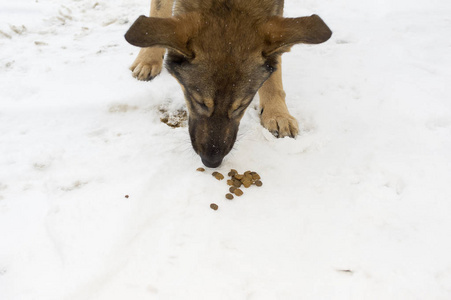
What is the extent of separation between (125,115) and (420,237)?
112 inches

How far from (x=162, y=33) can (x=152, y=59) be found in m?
2.00

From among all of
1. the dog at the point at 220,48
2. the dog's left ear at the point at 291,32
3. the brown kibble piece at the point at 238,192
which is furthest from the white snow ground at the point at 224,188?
the dog's left ear at the point at 291,32

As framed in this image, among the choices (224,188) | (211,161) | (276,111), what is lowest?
(224,188)

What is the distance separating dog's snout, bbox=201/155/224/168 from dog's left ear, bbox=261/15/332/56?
0.90 metres

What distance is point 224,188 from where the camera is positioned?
111 inches

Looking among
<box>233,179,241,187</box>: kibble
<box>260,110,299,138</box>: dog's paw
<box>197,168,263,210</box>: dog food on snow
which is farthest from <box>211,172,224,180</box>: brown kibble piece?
<box>260,110,299,138</box>: dog's paw

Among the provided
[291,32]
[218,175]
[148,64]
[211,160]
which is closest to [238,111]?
[211,160]

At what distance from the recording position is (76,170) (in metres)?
2.86

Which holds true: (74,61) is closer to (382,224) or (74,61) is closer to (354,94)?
(354,94)

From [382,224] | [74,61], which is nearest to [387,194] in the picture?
[382,224]

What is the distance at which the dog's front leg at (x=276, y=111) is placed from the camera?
340 cm

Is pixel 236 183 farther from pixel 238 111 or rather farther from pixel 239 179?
pixel 238 111

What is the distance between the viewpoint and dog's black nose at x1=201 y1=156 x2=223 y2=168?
2.75 metres

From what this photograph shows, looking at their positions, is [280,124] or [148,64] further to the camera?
[148,64]
